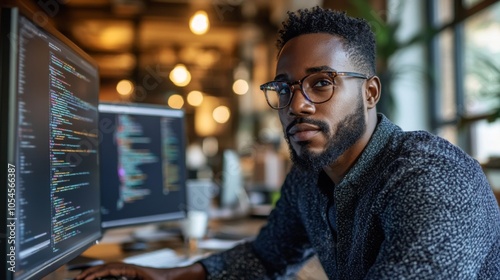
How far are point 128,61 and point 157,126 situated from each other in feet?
22.5

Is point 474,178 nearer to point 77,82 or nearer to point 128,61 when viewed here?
point 77,82

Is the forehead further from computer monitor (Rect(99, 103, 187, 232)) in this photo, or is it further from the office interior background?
the office interior background

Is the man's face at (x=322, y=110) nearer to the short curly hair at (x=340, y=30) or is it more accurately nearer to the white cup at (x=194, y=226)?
the short curly hair at (x=340, y=30)

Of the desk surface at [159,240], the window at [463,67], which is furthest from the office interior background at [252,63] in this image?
the desk surface at [159,240]

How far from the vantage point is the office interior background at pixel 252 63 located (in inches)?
130

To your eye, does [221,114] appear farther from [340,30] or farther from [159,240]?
[340,30]

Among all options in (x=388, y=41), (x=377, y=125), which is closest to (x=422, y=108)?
(x=388, y=41)

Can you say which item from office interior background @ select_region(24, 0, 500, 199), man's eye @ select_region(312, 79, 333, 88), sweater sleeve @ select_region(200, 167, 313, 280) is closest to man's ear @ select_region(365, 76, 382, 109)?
man's eye @ select_region(312, 79, 333, 88)

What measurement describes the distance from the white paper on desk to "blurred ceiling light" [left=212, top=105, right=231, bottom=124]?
22.0 feet

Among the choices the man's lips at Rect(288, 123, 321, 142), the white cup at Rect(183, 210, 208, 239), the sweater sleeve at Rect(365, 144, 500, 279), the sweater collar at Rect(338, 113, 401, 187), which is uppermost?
the man's lips at Rect(288, 123, 321, 142)

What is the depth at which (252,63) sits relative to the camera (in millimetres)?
8539

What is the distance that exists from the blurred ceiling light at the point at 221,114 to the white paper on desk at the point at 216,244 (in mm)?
6699

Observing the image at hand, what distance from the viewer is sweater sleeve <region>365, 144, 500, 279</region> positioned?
0.76 m

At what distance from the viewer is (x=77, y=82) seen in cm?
111
